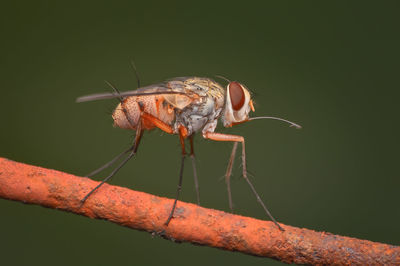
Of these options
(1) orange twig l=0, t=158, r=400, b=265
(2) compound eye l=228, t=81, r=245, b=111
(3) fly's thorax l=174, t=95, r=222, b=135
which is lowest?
(1) orange twig l=0, t=158, r=400, b=265

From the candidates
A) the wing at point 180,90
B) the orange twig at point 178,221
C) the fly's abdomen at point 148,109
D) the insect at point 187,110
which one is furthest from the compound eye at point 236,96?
the orange twig at point 178,221

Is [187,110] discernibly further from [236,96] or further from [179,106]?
[236,96]

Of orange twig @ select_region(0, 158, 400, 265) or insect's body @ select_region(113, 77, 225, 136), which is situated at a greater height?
insect's body @ select_region(113, 77, 225, 136)

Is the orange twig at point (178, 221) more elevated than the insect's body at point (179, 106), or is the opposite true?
the insect's body at point (179, 106)

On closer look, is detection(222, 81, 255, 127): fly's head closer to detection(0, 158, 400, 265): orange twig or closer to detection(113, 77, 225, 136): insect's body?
detection(113, 77, 225, 136): insect's body

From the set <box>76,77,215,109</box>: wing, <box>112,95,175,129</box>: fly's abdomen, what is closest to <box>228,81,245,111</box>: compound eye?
<box>76,77,215,109</box>: wing

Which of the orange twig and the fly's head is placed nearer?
the orange twig

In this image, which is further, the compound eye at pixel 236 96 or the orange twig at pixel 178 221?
the compound eye at pixel 236 96

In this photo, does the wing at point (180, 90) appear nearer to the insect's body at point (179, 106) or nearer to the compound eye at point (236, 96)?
the insect's body at point (179, 106)
